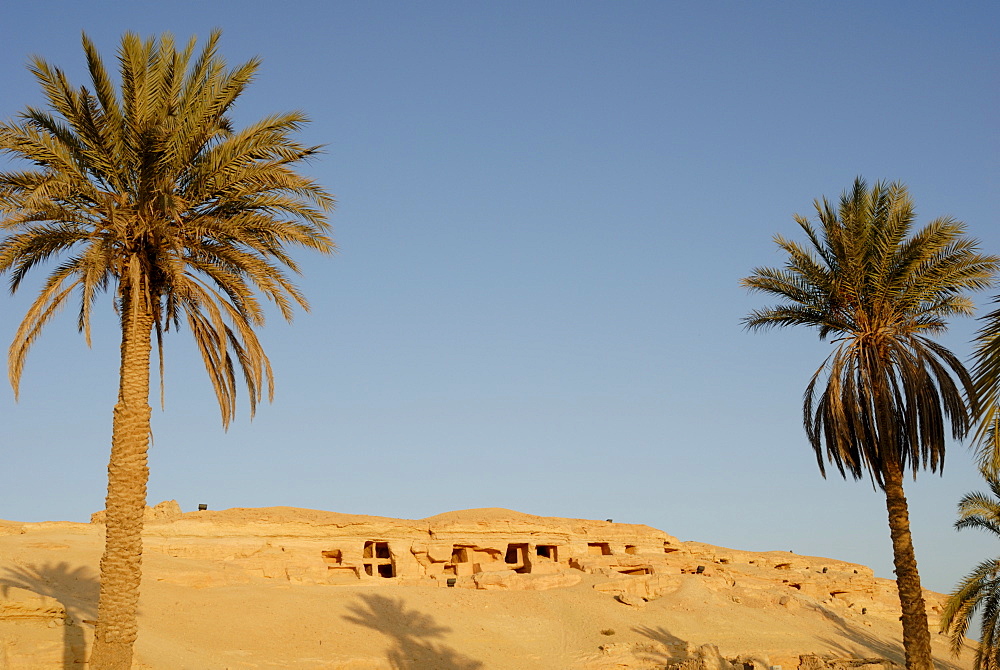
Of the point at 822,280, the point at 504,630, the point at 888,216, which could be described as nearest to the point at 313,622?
the point at 504,630

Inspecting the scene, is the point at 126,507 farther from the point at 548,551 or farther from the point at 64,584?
the point at 548,551

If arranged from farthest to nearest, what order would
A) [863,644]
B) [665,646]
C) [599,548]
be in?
1. [599,548]
2. [863,644]
3. [665,646]

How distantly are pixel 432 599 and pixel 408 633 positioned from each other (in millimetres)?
3870

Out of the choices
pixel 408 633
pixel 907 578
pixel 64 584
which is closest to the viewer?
pixel 907 578

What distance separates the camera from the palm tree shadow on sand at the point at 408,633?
25438 mm

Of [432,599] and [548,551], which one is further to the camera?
[548,551]

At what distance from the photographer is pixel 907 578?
22.2m

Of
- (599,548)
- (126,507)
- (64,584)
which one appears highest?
(599,548)

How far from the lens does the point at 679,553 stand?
143 feet

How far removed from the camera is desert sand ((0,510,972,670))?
24.0m

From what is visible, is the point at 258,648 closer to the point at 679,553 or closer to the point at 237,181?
the point at 237,181

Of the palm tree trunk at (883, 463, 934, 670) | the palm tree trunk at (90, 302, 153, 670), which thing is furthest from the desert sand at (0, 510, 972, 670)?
the palm tree trunk at (883, 463, 934, 670)

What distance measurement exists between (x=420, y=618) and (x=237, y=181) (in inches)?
700

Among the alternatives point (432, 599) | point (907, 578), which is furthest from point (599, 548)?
point (907, 578)
